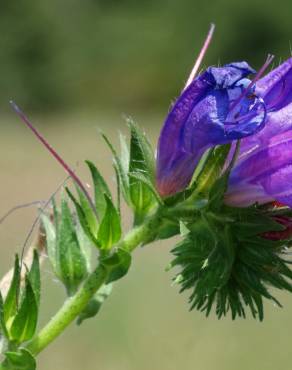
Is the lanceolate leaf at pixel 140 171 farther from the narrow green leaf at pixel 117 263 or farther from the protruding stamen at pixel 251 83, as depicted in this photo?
the protruding stamen at pixel 251 83

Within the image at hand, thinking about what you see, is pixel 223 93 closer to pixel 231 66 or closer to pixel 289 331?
pixel 231 66

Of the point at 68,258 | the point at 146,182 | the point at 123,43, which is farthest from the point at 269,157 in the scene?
the point at 123,43

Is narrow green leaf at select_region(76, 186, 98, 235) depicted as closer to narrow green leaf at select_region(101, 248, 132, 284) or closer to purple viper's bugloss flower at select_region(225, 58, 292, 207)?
narrow green leaf at select_region(101, 248, 132, 284)

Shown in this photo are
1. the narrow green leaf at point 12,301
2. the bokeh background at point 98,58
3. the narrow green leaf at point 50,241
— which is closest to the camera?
the narrow green leaf at point 12,301

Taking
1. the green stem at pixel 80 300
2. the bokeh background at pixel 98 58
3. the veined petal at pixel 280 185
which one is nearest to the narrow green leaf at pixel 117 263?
the green stem at pixel 80 300

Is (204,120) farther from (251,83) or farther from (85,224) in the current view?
(85,224)

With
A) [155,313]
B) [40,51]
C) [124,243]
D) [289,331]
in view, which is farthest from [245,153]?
[40,51]
